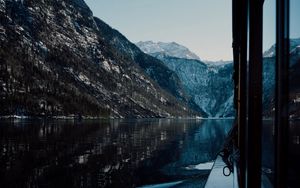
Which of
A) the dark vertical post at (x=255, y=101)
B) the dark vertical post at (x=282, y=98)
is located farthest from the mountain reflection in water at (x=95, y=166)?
the dark vertical post at (x=282, y=98)

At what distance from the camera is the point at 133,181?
40688mm

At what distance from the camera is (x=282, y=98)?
249cm

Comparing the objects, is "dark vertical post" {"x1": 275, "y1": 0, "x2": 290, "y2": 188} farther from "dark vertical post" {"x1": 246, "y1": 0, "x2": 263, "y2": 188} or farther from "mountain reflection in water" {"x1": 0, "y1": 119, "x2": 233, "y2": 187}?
"mountain reflection in water" {"x1": 0, "y1": 119, "x2": 233, "y2": 187}

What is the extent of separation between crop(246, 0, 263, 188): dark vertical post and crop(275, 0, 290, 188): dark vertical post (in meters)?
1.05

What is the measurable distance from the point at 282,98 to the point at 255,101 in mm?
1229

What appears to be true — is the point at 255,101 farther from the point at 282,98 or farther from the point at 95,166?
the point at 95,166

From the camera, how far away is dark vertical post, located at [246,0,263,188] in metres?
3.66

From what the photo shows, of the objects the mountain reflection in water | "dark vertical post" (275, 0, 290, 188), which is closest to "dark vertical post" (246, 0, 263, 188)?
"dark vertical post" (275, 0, 290, 188)

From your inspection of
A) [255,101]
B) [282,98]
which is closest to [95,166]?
[255,101]

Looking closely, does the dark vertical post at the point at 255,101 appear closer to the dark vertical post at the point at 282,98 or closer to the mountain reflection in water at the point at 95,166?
the dark vertical post at the point at 282,98

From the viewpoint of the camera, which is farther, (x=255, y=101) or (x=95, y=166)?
(x=95, y=166)

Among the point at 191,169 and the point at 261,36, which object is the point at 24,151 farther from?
the point at 261,36

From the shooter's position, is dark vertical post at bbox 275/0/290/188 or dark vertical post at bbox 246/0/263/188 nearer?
dark vertical post at bbox 275/0/290/188

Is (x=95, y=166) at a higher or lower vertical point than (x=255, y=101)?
lower
